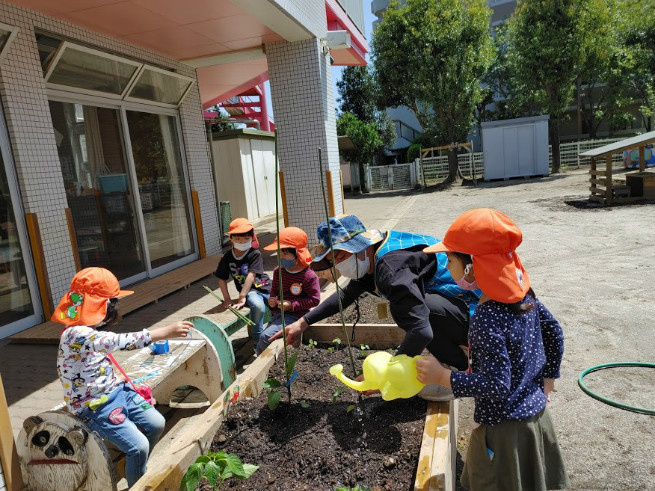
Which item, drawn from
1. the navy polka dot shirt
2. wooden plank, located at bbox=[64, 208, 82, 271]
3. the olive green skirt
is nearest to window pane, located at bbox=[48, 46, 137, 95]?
wooden plank, located at bbox=[64, 208, 82, 271]

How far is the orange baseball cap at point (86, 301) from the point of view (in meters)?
2.33

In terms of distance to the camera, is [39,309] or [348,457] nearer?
[348,457]

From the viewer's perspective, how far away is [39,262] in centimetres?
522

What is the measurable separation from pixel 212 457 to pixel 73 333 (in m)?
0.93

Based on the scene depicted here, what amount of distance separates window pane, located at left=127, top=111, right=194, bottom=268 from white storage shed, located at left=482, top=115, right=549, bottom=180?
17.4m

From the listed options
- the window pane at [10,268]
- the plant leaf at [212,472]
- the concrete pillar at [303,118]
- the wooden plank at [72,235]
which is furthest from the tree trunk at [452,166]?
the plant leaf at [212,472]

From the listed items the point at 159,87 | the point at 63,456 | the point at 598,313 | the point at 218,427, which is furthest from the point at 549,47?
the point at 63,456

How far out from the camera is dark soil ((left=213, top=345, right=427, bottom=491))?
203cm

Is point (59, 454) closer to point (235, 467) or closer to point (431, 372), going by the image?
point (235, 467)

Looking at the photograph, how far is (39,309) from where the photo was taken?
5.33 metres

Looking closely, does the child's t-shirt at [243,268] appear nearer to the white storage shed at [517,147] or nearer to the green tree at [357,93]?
the white storage shed at [517,147]

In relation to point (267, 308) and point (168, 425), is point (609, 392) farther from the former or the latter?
point (168, 425)

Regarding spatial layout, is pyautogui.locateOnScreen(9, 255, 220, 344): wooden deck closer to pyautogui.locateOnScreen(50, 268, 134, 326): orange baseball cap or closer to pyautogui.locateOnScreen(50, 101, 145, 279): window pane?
pyautogui.locateOnScreen(50, 101, 145, 279): window pane

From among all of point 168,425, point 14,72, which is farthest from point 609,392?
point 14,72
